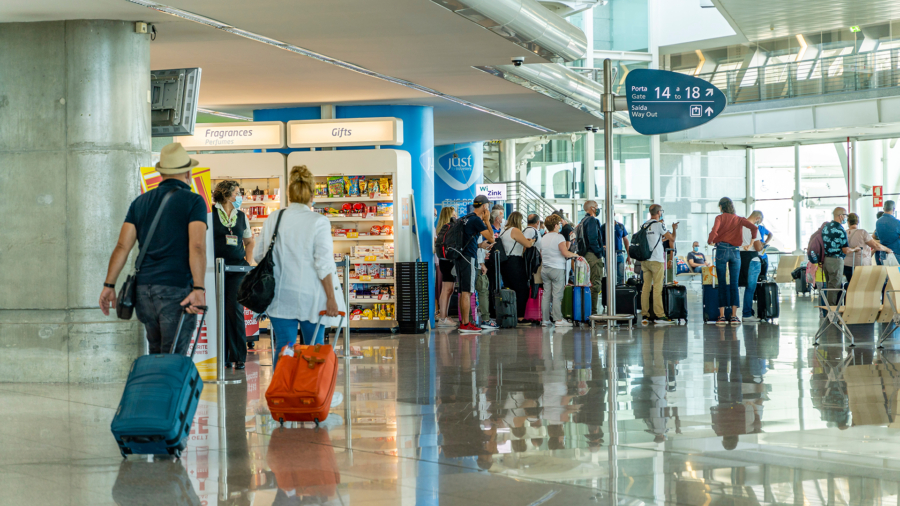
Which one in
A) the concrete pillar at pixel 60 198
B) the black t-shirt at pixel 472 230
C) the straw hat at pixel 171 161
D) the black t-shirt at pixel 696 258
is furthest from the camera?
the black t-shirt at pixel 696 258

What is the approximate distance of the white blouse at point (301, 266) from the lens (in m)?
5.15

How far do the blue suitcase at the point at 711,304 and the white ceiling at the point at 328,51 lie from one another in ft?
10.1

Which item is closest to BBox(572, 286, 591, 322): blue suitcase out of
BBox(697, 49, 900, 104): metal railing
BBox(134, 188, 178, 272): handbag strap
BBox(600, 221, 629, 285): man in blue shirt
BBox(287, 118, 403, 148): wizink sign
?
BBox(600, 221, 629, 285): man in blue shirt

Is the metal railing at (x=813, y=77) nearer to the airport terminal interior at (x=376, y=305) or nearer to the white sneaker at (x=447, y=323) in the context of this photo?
the airport terminal interior at (x=376, y=305)

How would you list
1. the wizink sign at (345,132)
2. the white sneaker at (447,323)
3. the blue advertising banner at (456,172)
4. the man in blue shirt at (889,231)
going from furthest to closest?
the blue advertising banner at (456,172), the man in blue shirt at (889,231), the white sneaker at (447,323), the wizink sign at (345,132)

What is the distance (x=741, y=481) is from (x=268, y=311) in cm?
286

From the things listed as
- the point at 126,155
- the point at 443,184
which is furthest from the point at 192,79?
the point at 443,184

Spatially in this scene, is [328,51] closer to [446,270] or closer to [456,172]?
[446,270]

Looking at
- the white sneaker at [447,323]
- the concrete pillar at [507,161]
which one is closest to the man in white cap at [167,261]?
the white sneaker at [447,323]

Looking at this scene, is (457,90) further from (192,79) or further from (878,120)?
(878,120)

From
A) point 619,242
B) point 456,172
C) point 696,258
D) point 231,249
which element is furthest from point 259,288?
point 696,258

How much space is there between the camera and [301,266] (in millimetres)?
5164

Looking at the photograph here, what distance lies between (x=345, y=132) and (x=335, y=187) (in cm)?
73

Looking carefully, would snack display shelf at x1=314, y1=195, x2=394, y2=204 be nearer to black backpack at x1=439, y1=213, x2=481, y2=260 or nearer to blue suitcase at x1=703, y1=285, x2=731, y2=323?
black backpack at x1=439, y1=213, x2=481, y2=260
